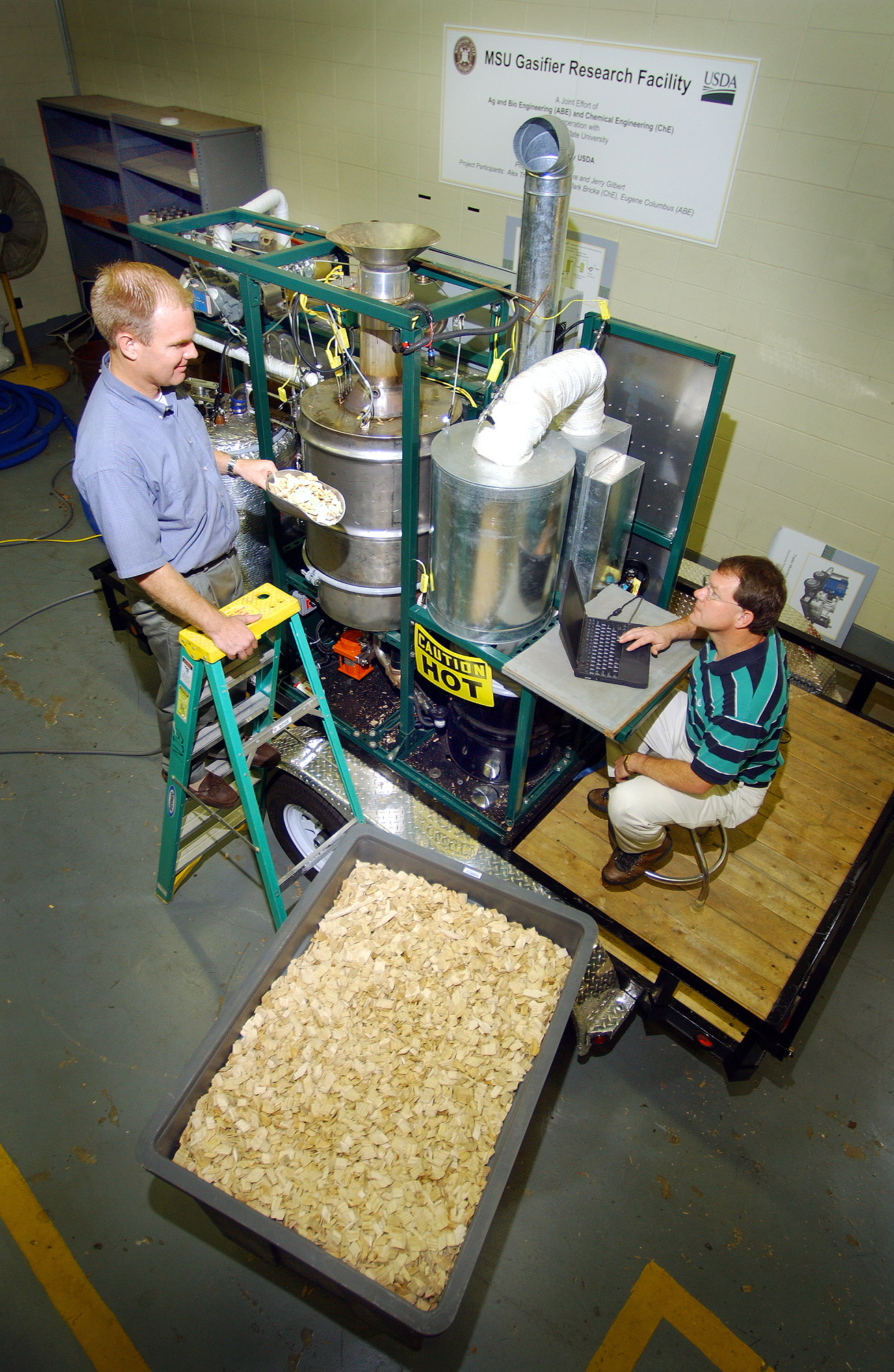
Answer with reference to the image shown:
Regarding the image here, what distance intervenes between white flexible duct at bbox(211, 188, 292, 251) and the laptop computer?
2407mm

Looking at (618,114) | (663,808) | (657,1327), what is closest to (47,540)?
(618,114)

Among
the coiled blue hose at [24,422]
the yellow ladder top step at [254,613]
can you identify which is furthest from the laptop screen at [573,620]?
the coiled blue hose at [24,422]

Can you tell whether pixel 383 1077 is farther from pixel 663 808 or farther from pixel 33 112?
pixel 33 112

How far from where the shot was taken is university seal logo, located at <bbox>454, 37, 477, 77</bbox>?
14.3 feet

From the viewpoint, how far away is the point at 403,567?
120 inches

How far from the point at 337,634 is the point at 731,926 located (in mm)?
2372

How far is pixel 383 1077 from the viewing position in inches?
94.8

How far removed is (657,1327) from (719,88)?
4906 mm

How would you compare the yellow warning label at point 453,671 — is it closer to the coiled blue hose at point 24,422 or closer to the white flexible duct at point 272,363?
the white flexible duct at point 272,363

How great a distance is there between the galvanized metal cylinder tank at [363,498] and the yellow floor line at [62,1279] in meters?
2.34

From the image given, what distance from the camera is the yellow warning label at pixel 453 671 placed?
10.0ft

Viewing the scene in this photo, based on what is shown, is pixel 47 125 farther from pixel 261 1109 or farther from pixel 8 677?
pixel 261 1109

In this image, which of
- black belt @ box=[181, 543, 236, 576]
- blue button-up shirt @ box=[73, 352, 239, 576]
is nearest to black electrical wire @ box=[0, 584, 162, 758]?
black belt @ box=[181, 543, 236, 576]

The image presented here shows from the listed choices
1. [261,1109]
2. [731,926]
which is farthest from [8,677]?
[731,926]
